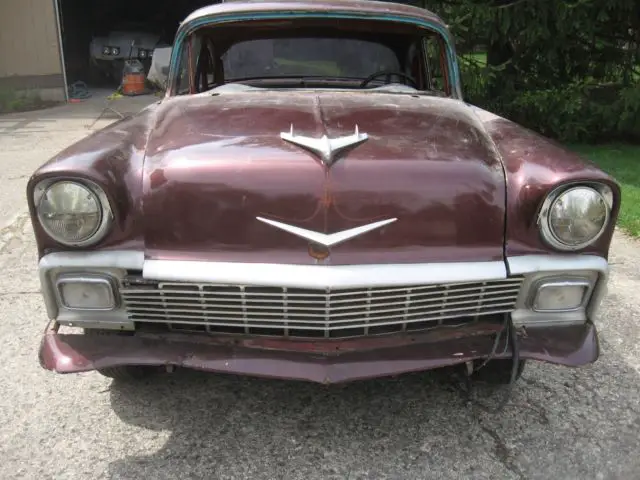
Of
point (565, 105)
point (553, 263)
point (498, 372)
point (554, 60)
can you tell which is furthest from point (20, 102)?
point (553, 263)

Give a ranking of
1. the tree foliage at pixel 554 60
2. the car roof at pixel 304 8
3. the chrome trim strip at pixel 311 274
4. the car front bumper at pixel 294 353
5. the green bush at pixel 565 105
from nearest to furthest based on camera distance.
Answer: the chrome trim strip at pixel 311 274
the car front bumper at pixel 294 353
the car roof at pixel 304 8
the tree foliage at pixel 554 60
the green bush at pixel 565 105

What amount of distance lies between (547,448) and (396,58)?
89.6 inches

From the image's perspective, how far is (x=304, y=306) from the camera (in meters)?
2.09

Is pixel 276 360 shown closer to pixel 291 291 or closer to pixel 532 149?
pixel 291 291

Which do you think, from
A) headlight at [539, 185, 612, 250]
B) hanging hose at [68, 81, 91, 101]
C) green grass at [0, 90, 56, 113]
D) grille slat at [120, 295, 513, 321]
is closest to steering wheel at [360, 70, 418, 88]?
headlight at [539, 185, 612, 250]

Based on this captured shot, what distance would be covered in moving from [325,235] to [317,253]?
7 centimetres

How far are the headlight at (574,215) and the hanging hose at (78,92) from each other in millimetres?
11930

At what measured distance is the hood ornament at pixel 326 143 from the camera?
2.13 m

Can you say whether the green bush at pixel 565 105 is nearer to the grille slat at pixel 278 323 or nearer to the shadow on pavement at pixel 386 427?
the shadow on pavement at pixel 386 427

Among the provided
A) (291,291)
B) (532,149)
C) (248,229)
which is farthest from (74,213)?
(532,149)

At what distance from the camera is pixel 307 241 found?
207cm

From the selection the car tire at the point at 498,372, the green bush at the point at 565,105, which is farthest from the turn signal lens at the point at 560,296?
the green bush at the point at 565,105

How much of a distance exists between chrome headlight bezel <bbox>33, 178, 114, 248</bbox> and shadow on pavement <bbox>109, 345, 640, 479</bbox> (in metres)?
0.82

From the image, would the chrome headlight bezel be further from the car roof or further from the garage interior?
the garage interior
